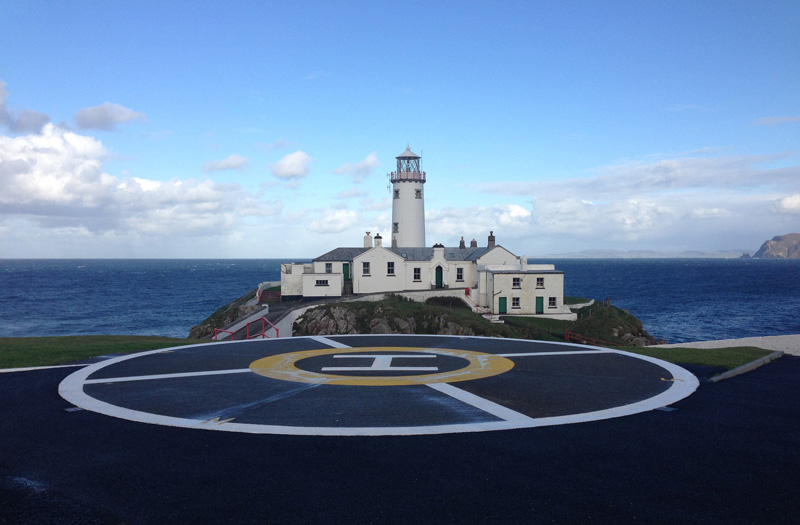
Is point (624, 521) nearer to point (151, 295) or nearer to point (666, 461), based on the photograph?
point (666, 461)

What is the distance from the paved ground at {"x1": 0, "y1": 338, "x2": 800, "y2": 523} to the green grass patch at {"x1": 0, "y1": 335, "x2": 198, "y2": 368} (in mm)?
6657

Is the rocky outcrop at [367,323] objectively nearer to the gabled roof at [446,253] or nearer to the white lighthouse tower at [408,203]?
the gabled roof at [446,253]

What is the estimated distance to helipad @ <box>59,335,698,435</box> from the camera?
9.64m

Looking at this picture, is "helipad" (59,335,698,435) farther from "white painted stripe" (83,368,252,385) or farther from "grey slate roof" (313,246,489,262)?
"grey slate roof" (313,246,489,262)

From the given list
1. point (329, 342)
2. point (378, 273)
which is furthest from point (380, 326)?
point (329, 342)

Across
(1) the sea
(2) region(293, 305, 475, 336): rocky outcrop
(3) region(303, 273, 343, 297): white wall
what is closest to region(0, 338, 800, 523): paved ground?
(2) region(293, 305, 475, 336): rocky outcrop

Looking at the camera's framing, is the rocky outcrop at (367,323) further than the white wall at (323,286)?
No

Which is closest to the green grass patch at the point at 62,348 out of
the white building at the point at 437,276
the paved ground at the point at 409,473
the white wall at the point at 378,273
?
the paved ground at the point at 409,473

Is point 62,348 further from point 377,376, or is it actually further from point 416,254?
point 416,254

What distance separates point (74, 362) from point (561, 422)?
13.7 m

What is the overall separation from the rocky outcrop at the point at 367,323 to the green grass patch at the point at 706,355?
57.8 ft

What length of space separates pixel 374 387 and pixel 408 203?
4560cm

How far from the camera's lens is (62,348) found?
704 inches

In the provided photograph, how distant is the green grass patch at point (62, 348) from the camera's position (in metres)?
15.6
